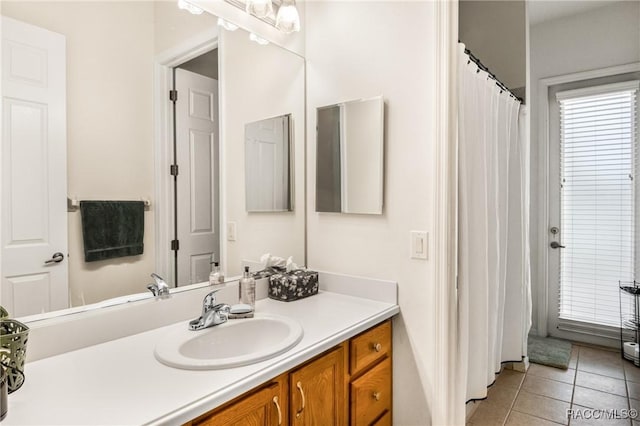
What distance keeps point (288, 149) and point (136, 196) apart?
2.87 feet

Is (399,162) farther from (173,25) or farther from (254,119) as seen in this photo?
(173,25)

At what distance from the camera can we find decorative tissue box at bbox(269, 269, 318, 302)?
5.49ft

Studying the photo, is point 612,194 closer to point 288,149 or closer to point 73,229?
point 288,149

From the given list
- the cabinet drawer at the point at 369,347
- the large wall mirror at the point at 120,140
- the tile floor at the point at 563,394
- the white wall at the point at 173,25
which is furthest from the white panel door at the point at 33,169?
the tile floor at the point at 563,394

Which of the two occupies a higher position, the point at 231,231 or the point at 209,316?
the point at 231,231

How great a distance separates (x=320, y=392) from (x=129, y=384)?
0.59m

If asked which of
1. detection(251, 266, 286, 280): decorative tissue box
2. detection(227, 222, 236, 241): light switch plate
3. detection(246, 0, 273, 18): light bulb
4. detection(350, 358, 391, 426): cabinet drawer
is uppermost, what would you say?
detection(246, 0, 273, 18): light bulb

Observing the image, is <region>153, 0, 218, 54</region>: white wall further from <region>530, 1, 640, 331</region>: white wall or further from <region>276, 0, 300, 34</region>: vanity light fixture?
<region>530, 1, 640, 331</region>: white wall

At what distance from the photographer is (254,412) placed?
0.98 m

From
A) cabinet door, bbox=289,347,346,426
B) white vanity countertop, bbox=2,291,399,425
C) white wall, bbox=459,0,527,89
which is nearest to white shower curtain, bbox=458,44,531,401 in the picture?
white wall, bbox=459,0,527,89

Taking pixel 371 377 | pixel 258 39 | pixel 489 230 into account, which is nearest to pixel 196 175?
pixel 258 39

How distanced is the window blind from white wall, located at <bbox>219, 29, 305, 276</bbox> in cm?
253

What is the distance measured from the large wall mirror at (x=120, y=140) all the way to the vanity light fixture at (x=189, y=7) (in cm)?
2

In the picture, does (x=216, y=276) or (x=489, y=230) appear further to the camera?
(x=489, y=230)
